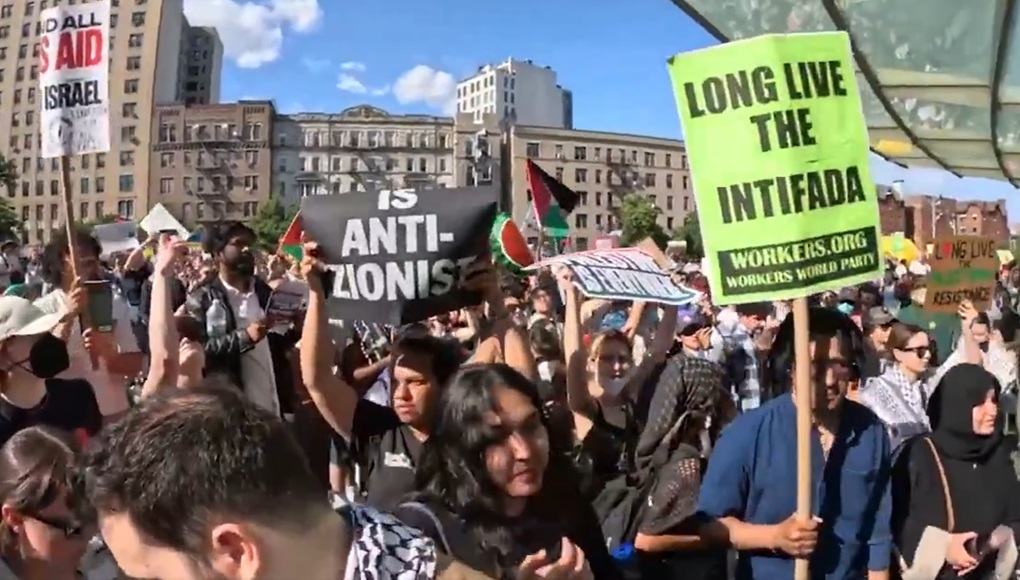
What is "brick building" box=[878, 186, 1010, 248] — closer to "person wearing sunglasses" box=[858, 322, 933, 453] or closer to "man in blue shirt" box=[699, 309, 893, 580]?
"person wearing sunglasses" box=[858, 322, 933, 453]

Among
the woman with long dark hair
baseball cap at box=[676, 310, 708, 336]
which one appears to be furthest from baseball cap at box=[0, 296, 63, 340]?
baseball cap at box=[676, 310, 708, 336]

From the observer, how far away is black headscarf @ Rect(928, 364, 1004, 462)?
148 inches

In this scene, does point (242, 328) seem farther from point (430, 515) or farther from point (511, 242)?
point (430, 515)

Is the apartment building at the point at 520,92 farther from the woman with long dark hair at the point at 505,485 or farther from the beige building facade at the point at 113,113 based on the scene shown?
the woman with long dark hair at the point at 505,485

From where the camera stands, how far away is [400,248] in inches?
152

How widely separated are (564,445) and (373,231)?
1.09 metres

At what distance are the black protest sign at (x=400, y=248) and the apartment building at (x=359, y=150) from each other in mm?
113825

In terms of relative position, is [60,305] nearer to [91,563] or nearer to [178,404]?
[91,563]

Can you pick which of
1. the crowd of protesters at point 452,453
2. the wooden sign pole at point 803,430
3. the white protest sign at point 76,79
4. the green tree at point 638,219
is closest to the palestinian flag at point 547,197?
the crowd of protesters at point 452,453

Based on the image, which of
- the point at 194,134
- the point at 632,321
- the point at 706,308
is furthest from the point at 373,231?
the point at 194,134

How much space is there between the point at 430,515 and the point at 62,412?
198 cm

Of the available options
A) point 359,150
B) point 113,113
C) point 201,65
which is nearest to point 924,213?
point 359,150

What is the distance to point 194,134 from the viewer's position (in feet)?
355

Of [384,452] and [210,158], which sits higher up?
[210,158]
